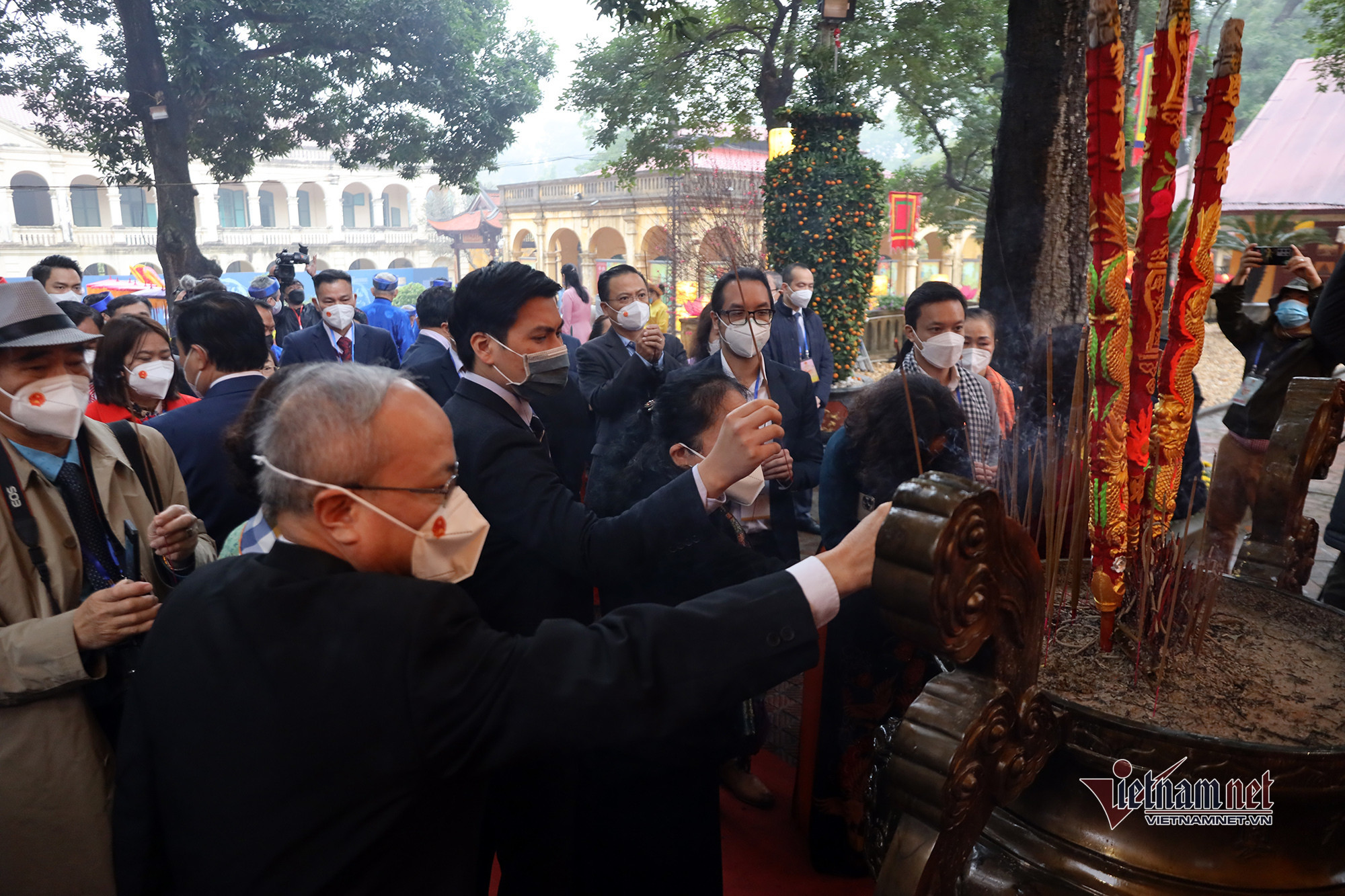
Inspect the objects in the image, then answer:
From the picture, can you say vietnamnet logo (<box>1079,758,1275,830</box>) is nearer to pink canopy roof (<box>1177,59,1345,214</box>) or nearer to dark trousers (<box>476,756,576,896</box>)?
dark trousers (<box>476,756,576,896</box>)

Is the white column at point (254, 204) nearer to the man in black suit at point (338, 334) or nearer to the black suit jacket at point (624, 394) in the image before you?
the man in black suit at point (338, 334)

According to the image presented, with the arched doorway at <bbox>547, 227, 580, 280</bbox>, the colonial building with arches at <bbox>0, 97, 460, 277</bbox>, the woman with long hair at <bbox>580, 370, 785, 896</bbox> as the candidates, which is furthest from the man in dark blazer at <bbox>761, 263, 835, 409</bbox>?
the arched doorway at <bbox>547, 227, 580, 280</bbox>

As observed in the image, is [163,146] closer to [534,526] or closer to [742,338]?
[742,338]

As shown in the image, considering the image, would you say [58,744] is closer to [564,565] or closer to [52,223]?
[564,565]

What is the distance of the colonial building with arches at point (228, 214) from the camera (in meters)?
24.8

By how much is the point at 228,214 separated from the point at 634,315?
31.6 m

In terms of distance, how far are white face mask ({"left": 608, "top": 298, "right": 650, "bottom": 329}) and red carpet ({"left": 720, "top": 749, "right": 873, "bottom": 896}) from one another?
82.1 inches

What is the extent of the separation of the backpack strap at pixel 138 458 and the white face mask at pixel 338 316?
3.74m

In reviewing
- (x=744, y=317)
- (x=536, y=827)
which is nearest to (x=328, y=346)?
(x=744, y=317)

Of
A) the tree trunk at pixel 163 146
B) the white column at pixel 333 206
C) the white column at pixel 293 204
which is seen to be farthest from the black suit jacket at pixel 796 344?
the white column at pixel 333 206

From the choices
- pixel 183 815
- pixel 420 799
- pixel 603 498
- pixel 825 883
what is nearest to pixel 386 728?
pixel 420 799

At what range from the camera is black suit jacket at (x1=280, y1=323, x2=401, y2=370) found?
521 cm

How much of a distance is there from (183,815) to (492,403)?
1.00 m

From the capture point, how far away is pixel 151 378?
2.62m
